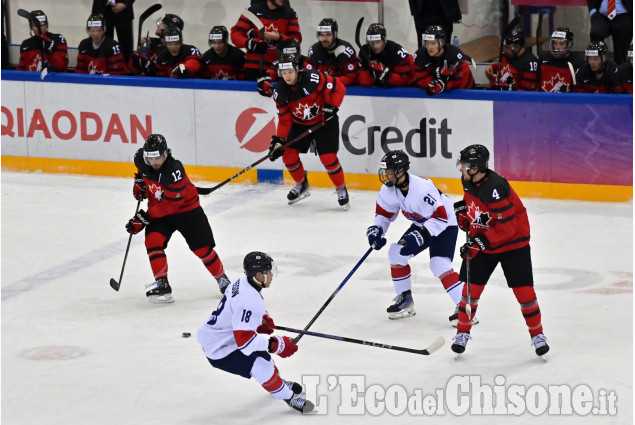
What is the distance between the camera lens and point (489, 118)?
9.99 m

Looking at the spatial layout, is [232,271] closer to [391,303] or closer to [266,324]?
[391,303]

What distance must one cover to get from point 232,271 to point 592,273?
94.3 inches

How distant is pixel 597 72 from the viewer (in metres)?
9.78

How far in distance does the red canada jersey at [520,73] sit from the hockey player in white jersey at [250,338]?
4.86 meters

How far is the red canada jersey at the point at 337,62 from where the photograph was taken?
34.3ft

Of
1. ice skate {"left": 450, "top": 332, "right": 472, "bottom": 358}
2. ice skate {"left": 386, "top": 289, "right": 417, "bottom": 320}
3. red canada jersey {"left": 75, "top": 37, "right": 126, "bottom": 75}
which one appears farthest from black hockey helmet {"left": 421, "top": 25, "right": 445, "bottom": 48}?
ice skate {"left": 450, "top": 332, "right": 472, "bottom": 358}

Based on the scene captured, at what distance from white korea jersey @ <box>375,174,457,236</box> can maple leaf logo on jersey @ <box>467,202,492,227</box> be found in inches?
19.8

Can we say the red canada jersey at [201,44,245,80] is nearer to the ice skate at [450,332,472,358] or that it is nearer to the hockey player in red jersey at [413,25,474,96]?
the hockey player in red jersey at [413,25,474,96]

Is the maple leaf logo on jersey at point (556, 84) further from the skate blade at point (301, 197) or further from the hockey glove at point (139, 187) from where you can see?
the hockey glove at point (139, 187)

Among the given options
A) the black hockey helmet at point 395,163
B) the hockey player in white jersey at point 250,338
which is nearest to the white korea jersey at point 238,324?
the hockey player in white jersey at point 250,338

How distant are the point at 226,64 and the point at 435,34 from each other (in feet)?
6.68

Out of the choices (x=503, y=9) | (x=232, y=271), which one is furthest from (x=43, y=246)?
(x=503, y=9)

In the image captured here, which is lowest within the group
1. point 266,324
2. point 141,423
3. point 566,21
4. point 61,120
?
point 141,423

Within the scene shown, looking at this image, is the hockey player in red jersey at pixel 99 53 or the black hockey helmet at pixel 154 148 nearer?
the black hockey helmet at pixel 154 148
